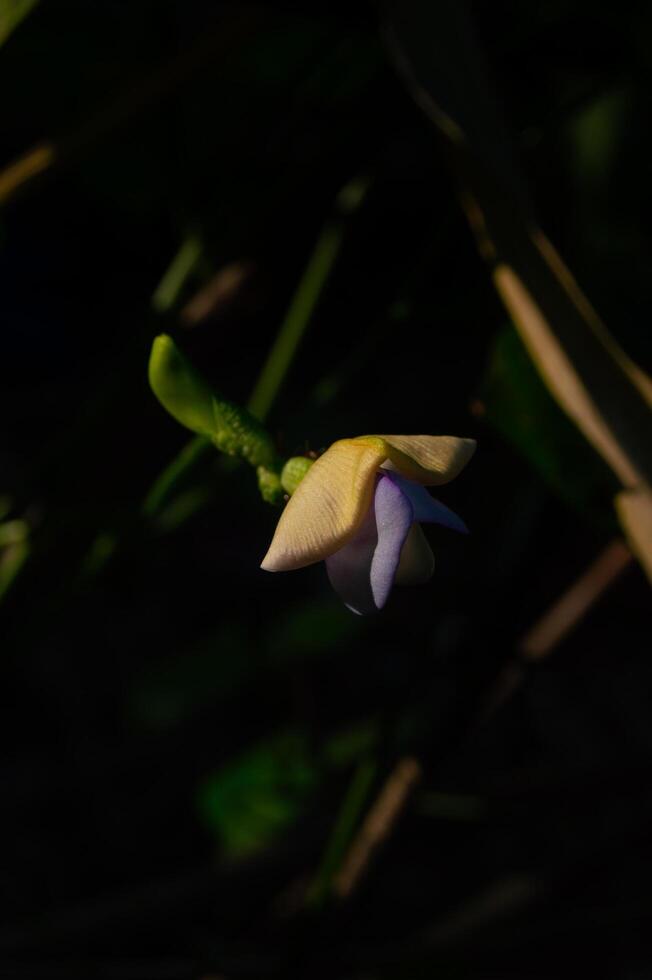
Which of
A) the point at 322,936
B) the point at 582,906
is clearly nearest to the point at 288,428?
the point at 322,936

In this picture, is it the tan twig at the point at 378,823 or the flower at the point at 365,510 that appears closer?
the flower at the point at 365,510

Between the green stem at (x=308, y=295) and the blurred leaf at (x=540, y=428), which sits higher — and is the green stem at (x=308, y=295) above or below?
above

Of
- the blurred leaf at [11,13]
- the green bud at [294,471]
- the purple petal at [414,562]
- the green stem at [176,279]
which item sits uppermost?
the blurred leaf at [11,13]

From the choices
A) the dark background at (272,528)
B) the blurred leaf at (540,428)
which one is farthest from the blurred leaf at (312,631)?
the blurred leaf at (540,428)

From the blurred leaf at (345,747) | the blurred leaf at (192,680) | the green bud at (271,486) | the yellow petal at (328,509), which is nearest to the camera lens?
the yellow petal at (328,509)

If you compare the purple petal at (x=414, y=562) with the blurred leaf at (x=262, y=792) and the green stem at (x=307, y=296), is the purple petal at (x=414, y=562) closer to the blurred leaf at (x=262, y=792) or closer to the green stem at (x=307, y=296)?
the green stem at (x=307, y=296)

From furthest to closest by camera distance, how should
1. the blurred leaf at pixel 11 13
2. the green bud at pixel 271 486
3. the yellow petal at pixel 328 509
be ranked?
the blurred leaf at pixel 11 13
the green bud at pixel 271 486
the yellow petal at pixel 328 509
